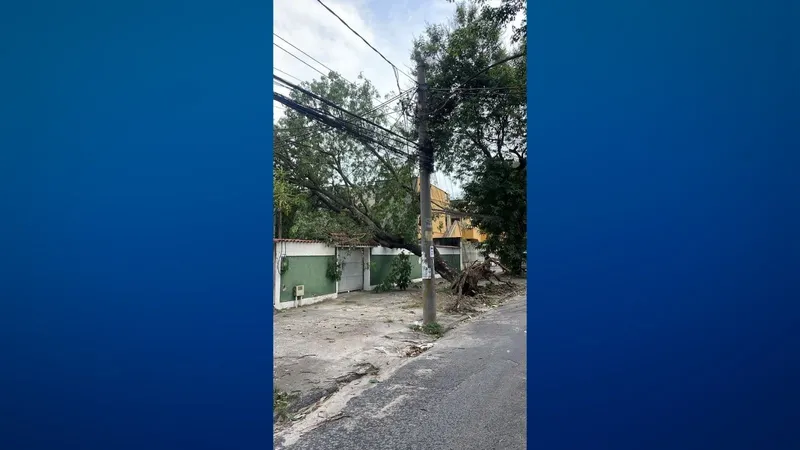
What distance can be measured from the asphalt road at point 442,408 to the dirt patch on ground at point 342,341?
0.43 metres

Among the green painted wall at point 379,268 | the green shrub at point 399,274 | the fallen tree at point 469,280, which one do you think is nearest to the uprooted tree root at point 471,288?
the fallen tree at point 469,280

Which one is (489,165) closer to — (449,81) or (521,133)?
(521,133)

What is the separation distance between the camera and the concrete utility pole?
7.59 m

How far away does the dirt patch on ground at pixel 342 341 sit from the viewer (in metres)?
4.47

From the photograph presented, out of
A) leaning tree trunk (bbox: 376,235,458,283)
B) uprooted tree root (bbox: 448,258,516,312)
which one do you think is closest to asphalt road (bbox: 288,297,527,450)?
uprooted tree root (bbox: 448,258,516,312)

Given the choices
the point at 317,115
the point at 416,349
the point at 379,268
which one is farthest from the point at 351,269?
the point at 317,115

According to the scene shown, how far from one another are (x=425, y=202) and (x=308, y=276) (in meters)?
3.91

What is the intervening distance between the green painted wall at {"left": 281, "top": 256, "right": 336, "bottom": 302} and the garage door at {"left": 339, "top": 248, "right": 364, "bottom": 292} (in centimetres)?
73

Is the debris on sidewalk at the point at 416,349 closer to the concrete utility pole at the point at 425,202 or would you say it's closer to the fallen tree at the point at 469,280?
the concrete utility pole at the point at 425,202

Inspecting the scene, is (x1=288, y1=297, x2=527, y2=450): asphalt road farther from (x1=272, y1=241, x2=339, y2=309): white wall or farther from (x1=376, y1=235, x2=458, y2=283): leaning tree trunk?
(x1=376, y1=235, x2=458, y2=283): leaning tree trunk

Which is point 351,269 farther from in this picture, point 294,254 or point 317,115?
point 317,115

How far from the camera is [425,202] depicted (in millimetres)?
7879

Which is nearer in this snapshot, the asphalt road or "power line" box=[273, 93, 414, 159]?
the asphalt road

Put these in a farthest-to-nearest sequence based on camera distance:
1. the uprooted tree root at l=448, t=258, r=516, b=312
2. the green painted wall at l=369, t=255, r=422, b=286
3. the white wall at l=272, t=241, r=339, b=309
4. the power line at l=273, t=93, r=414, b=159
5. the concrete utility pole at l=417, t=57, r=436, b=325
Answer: the green painted wall at l=369, t=255, r=422, b=286 → the uprooted tree root at l=448, t=258, r=516, b=312 → the white wall at l=272, t=241, r=339, b=309 → the concrete utility pole at l=417, t=57, r=436, b=325 → the power line at l=273, t=93, r=414, b=159
